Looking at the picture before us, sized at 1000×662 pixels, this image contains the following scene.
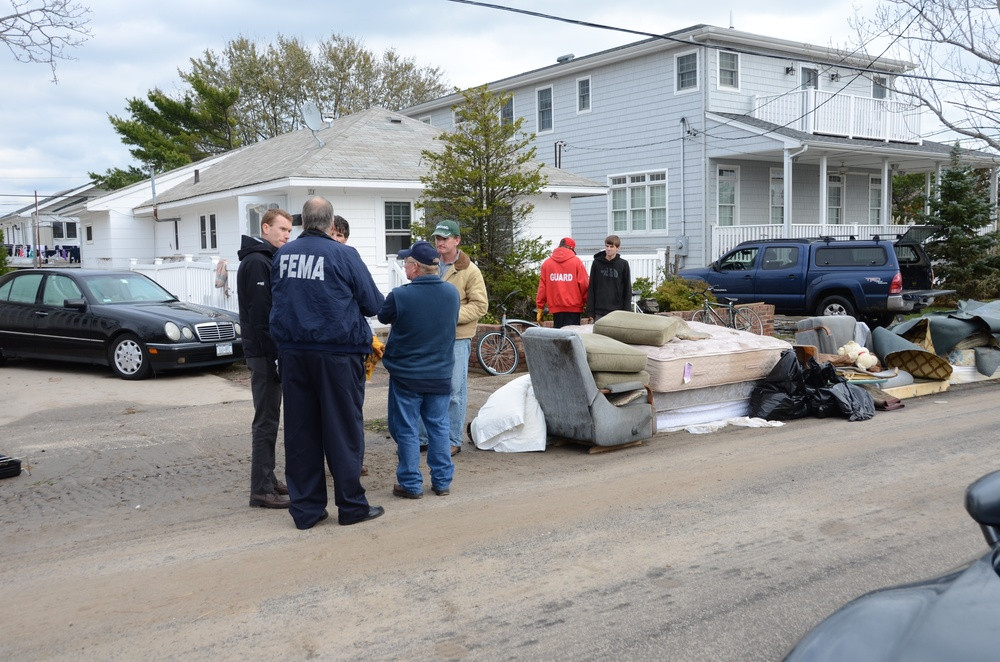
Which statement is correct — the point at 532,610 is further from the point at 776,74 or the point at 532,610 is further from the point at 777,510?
the point at 776,74

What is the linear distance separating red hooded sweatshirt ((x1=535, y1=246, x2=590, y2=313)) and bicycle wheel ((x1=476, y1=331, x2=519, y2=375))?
1204 millimetres

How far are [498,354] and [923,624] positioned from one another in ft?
35.0

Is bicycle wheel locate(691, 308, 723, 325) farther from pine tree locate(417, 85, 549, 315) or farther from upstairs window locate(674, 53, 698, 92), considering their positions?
upstairs window locate(674, 53, 698, 92)

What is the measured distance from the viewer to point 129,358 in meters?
11.8

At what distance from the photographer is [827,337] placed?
1183 cm

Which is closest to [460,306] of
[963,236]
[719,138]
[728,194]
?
[719,138]

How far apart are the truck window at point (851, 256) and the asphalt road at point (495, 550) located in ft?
30.3

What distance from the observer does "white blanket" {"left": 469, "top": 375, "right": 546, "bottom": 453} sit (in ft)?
26.4

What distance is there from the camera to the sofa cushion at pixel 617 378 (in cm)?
799

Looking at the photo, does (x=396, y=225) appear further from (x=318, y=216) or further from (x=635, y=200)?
(x=318, y=216)

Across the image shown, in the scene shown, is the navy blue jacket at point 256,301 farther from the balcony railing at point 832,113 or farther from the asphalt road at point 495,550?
the balcony railing at point 832,113

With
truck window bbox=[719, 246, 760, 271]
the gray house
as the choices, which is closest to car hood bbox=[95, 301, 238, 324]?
truck window bbox=[719, 246, 760, 271]

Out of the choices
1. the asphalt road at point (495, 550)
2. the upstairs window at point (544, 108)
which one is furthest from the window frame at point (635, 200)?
the asphalt road at point (495, 550)

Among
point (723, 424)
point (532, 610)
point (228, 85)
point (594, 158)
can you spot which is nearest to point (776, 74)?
point (594, 158)
